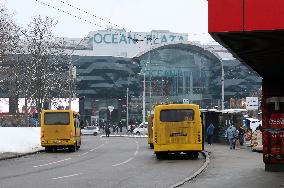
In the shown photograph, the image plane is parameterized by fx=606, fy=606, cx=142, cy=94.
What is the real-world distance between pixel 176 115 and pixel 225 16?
17.5 metres

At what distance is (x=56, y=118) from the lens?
36125 mm

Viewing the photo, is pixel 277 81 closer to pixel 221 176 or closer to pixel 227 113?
pixel 221 176

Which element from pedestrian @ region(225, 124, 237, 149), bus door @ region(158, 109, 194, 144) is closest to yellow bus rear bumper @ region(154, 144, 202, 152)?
bus door @ region(158, 109, 194, 144)

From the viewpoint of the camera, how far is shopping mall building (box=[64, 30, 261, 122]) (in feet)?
382

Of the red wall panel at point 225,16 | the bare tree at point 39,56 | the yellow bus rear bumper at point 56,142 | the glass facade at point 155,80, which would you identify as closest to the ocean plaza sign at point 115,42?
the glass facade at point 155,80

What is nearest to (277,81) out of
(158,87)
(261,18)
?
(261,18)

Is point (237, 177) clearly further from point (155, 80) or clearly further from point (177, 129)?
point (155, 80)

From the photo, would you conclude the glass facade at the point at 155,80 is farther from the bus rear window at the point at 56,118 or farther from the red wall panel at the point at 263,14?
the red wall panel at the point at 263,14

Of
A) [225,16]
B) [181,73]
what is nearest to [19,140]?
[225,16]

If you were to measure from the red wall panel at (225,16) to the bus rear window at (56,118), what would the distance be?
88.2 feet

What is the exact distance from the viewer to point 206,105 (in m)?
125

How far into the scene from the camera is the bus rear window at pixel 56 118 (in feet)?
118

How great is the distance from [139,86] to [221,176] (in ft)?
349

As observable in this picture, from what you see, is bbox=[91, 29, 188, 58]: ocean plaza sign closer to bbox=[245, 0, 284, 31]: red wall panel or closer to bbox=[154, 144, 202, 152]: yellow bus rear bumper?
bbox=[154, 144, 202, 152]: yellow bus rear bumper
